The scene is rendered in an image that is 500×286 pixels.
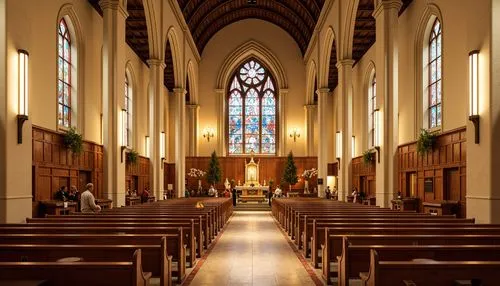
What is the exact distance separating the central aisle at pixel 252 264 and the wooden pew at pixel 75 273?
128 inches

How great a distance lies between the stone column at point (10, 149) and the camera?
9.28 meters

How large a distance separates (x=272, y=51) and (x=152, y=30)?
663 inches

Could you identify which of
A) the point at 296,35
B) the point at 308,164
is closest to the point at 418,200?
the point at 308,164

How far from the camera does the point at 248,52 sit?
3772 cm

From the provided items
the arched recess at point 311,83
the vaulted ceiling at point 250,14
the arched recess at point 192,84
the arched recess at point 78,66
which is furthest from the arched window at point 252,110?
the arched recess at point 78,66

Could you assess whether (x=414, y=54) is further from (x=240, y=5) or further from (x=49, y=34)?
(x=240, y=5)

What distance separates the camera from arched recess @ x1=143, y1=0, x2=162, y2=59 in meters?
20.7

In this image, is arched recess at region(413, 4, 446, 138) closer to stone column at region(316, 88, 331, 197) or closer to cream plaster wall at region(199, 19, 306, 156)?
stone column at region(316, 88, 331, 197)

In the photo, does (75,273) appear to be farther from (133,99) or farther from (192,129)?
(192,129)

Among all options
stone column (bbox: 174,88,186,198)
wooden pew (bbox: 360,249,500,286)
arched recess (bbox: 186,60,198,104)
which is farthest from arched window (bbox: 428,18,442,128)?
arched recess (bbox: 186,60,198,104)

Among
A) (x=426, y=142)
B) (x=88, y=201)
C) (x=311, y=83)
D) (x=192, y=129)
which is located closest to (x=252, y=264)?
(x=88, y=201)

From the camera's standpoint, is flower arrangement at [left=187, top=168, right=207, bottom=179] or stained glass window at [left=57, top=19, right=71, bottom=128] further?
flower arrangement at [left=187, top=168, right=207, bottom=179]

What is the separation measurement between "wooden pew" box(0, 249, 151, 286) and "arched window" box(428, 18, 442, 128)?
605 inches

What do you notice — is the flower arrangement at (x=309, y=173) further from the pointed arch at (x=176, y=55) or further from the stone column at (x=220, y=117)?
the pointed arch at (x=176, y=55)
